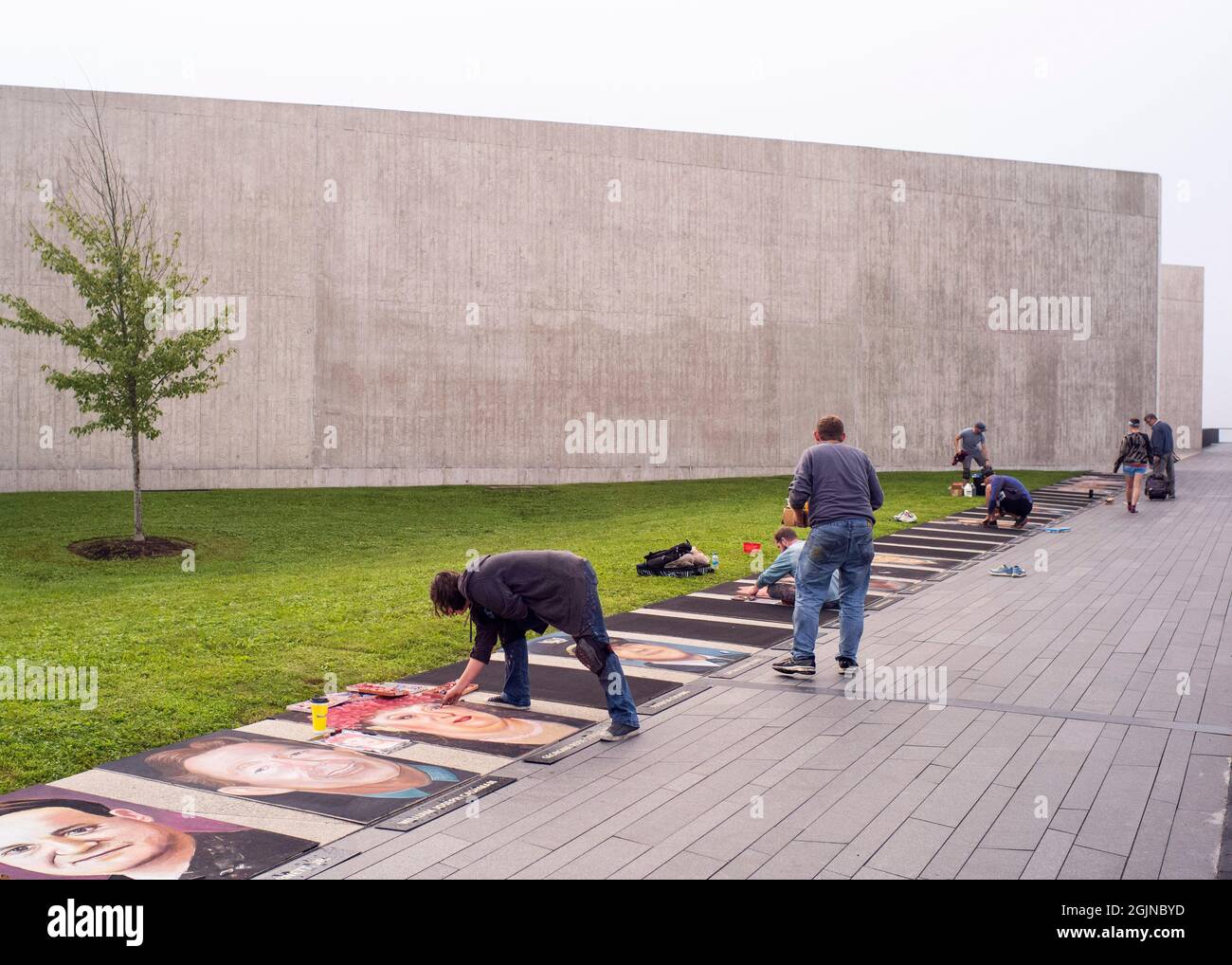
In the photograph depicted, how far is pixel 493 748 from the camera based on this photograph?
683cm

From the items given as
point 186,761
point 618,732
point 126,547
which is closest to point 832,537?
point 618,732

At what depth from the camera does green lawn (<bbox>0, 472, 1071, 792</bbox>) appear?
779 cm

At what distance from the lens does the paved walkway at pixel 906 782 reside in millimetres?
4957

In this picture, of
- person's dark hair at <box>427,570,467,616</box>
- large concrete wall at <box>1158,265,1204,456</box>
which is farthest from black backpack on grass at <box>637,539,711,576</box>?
large concrete wall at <box>1158,265,1204,456</box>

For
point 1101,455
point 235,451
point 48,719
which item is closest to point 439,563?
point 48,719

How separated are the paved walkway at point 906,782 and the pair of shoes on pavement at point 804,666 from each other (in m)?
0.12

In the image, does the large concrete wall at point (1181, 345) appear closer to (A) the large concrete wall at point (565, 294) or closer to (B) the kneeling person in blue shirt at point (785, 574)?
(A) the large concrete wall at point (565, 294)

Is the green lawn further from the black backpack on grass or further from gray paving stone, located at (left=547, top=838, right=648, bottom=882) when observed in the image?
gray paving stone, located at (left=547, top=838, right=648, bottom=882)

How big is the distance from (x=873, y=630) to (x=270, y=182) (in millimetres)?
20399

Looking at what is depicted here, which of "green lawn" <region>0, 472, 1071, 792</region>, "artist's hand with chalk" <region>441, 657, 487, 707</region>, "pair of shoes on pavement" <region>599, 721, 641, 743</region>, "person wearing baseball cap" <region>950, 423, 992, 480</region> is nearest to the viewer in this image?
"pair of shoes on pavement" <region>599, 721, 641, 743</region>

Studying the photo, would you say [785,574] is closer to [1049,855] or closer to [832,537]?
[832,537]

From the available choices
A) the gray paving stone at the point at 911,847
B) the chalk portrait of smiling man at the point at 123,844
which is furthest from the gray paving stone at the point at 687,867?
the chalk portrait of smiling man at the point at 123,844
